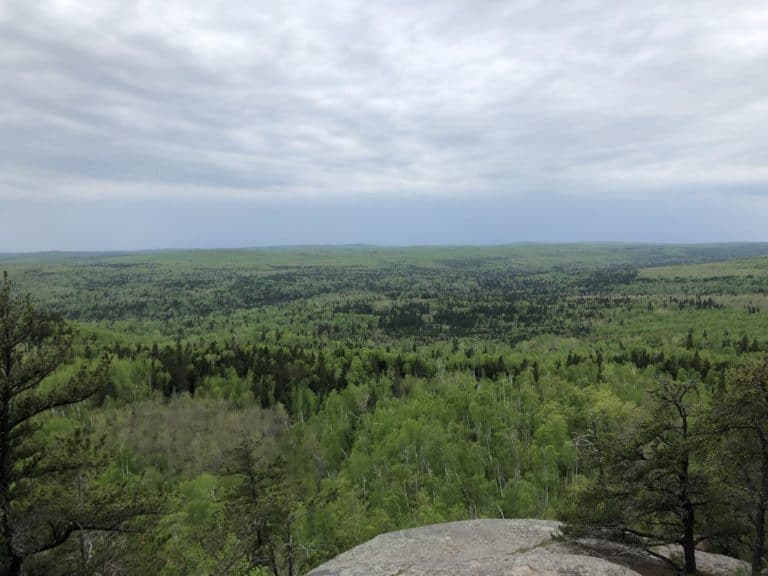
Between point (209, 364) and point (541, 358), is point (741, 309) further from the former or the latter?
point (209, 364)

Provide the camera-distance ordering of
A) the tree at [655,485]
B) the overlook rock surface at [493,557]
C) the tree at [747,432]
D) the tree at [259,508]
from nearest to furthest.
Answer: the tree at [747,432]
the overlook rock surface at [493,557]
the tree at [655,485]
the tree at [259,508]

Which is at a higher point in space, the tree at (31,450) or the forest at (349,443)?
the tree at (31,450)

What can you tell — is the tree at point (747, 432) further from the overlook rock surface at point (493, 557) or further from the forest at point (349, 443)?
the overlook rock surface at point (493, 557)

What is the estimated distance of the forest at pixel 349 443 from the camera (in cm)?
1745

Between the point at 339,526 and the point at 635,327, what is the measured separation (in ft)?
555

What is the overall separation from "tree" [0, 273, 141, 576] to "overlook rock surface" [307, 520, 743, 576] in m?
10.1

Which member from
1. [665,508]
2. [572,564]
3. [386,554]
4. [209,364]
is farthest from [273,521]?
[209,364]

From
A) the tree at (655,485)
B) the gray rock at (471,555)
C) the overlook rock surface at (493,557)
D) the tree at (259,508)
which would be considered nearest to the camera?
the gray rock at (471,555)

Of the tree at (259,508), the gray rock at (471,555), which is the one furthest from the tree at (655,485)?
the tree at (259,508)

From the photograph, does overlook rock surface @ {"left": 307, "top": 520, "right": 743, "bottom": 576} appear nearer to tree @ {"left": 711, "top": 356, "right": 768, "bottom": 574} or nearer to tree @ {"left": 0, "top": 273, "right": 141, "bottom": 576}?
tree @ {"left": 711, "top": 356, "right": 768, "bottom": 574}

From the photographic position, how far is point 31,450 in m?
16.7

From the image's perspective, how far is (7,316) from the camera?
1559cm

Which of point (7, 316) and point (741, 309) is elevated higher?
point (7, 316)

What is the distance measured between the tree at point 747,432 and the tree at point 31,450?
74.8 feet
